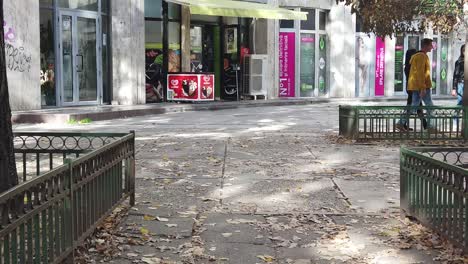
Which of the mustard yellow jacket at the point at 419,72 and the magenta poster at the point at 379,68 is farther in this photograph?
the magenta poster at the point at 379,68

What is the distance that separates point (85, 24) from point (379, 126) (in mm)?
11522

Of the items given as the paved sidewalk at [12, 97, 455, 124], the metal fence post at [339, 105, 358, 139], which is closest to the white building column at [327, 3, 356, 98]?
the paved sidewalk at [12, 97, 455, 124]

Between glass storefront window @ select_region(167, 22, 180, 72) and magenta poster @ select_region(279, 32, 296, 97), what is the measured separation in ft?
18.4

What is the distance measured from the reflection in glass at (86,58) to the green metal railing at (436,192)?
1543 cm

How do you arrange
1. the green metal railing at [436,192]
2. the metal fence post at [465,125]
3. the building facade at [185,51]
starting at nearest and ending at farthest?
the green metal railing at [436,192]
the metal fence post at [465,125]
the building facade at [185,51]

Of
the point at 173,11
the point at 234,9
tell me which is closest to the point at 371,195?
the point at 234,9

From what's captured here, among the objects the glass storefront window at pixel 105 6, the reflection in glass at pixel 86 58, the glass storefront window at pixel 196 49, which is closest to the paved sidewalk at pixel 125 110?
the reflection in glass at pixel 86 58

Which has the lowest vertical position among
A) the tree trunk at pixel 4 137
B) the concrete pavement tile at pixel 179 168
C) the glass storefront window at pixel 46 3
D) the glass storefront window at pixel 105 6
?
the concrete pavement tile at pixel 179 168

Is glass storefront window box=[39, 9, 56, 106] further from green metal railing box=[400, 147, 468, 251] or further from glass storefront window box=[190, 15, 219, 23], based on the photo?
green metal railing box=[400, 147, 468, 251]

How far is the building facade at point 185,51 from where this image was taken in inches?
717

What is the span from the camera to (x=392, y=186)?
7.32 meters

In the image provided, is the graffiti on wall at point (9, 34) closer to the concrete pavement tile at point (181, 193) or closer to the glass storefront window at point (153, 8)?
the glass storefront window at point (153, 8)

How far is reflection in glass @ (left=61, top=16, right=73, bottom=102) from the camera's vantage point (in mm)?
18891

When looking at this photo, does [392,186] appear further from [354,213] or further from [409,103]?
[409,103]
